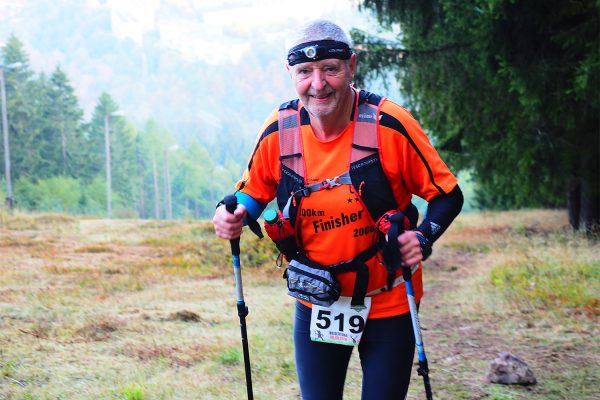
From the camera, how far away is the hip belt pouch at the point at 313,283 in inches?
118

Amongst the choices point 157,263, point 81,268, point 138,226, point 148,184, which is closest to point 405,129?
point 81,268

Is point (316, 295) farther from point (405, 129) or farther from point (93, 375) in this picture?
point (93, 375)

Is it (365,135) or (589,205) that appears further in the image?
(589,205)

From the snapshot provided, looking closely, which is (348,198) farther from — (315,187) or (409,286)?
(409,286)

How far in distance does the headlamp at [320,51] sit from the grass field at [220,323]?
3412 mm

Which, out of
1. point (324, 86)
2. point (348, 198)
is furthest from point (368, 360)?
point (324, 86)

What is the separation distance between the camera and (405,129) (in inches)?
114

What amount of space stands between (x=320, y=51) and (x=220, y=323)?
6044 millimetres

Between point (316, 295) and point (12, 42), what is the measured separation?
198 ft

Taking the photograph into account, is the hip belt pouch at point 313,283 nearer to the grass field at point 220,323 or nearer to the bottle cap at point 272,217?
the bottle cap at point 272,217

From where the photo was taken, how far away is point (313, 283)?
301 cm

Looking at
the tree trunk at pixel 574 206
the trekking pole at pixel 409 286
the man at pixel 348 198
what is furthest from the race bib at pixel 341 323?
the tree trunk at pixel 574 206

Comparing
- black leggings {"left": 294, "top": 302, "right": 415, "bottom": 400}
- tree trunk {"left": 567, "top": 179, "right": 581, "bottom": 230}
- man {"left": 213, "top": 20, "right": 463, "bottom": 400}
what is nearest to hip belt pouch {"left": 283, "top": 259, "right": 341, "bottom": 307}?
man {"left": 213, "top": 20, "right": 463, "bottom": 400}

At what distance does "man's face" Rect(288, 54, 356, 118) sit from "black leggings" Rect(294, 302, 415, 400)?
913 millimetres
